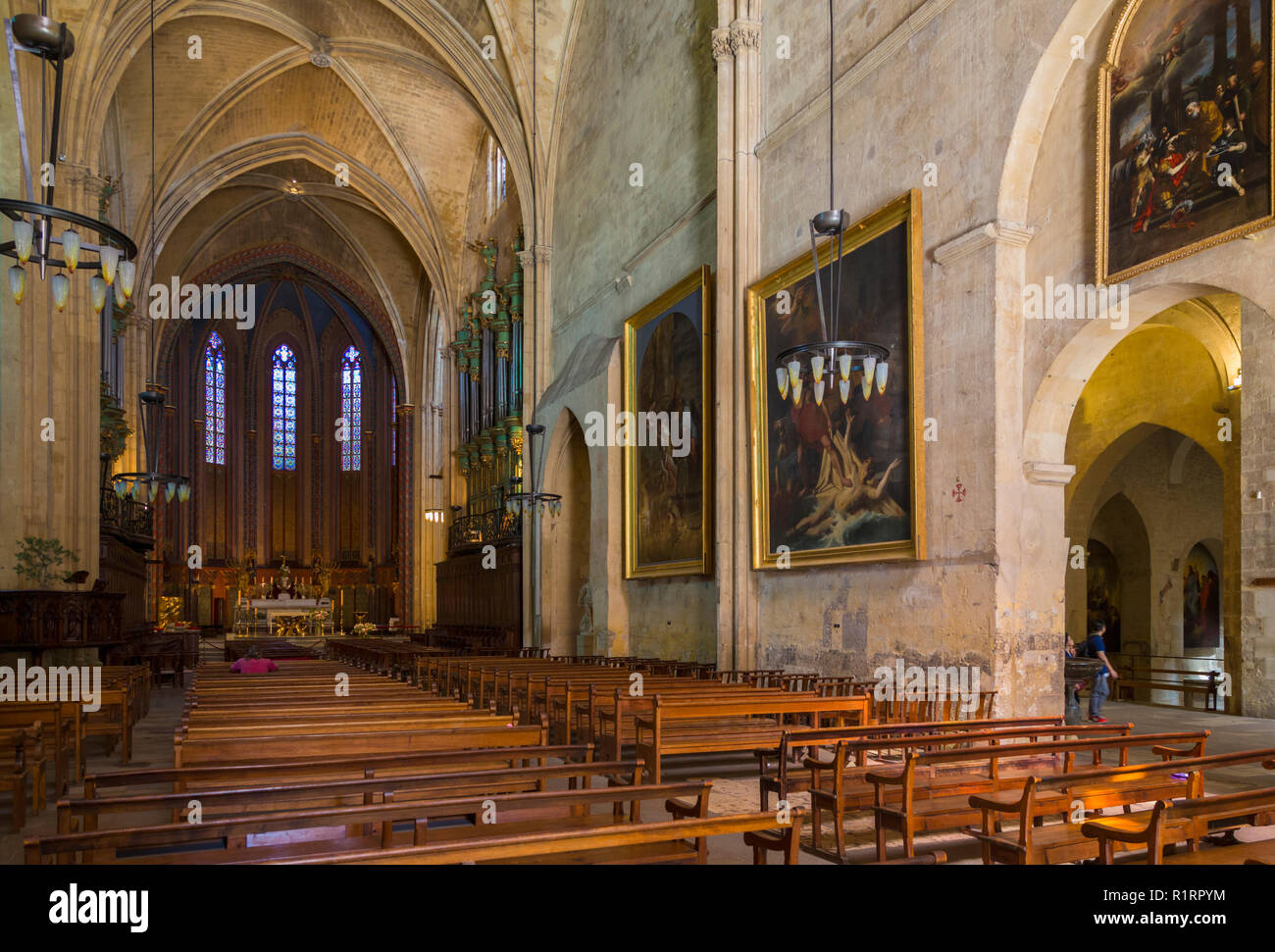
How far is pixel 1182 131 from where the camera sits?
24.3 ft

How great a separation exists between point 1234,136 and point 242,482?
35.3m

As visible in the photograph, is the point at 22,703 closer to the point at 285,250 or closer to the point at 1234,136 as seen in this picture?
the point at 1234,136

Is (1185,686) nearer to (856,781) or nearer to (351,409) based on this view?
(856,781)

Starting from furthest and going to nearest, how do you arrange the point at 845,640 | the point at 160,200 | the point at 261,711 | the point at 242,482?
the point at 242,482
the point at 160,200
the point at 845,640
the point at 261,711

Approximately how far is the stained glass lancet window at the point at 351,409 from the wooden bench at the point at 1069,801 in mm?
36054

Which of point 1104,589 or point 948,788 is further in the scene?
point 1104,589

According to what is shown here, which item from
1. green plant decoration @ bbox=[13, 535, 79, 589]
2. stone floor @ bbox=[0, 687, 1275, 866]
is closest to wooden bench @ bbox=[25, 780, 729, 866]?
stone floor @ bbox=[0, 687, 1275, 866]

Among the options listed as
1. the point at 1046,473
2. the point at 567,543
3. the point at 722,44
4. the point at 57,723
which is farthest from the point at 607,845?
the point at 567,543

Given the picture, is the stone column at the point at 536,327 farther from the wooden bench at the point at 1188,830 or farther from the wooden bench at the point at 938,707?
the wooden bench at the point at 1188,830

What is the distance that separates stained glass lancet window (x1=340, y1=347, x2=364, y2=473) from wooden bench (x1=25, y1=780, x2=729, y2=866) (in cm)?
3492

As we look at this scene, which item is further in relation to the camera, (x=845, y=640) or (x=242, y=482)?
(x=242, y=482)

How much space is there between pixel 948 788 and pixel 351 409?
35.7 metres

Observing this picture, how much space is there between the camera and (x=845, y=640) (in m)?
10.2
